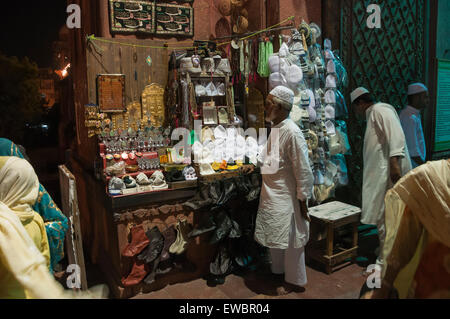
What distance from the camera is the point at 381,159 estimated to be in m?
4.14

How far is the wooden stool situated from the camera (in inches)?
165

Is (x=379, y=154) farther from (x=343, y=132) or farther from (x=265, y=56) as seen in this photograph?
(x=265, y=56)

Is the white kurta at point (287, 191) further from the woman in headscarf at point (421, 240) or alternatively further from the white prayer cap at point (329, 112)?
the woman in headscarf at point (421, 240)

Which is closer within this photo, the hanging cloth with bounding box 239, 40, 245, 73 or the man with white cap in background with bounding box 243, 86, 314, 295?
the man with white cap in background with bounding box 243, 86, 314, 295

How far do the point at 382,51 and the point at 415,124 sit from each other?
4.96 feet

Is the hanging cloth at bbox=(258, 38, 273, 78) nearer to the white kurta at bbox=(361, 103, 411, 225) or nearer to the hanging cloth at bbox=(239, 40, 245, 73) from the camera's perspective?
the hanging cloth at bbox=(239, 40, 245, 73)

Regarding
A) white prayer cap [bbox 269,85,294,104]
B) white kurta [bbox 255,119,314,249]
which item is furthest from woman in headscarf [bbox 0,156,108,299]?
white prayer cap [bbox 269,85,294,104]

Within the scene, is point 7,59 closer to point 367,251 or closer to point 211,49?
point 211,49

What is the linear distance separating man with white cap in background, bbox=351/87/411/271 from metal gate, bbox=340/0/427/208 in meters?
1.23

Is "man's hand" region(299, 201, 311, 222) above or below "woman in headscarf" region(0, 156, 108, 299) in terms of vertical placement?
below

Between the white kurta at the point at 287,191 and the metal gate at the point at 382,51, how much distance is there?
2111 millimetres

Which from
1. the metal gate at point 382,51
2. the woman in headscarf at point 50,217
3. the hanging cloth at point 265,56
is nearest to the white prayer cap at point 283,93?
the hanging cloth at point 265,56
